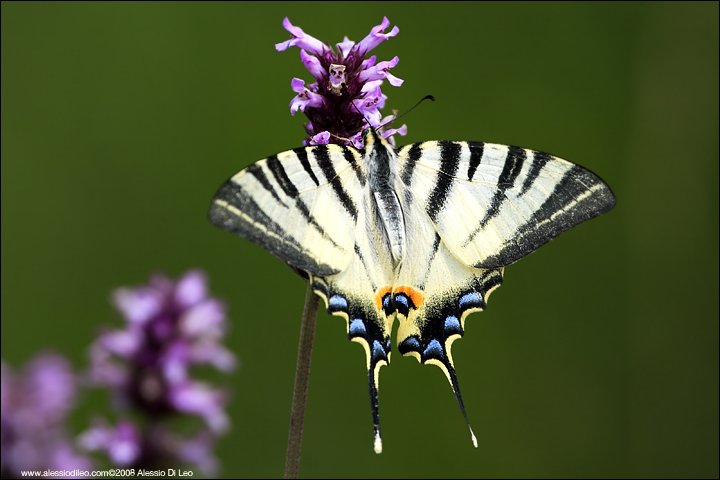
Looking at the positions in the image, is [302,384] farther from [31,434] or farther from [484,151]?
[484,151]

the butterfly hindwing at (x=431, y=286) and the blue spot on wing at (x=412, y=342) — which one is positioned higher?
the butterfly hindwing at (x=431, y=286)

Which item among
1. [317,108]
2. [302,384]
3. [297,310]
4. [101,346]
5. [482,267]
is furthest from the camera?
[297,310]

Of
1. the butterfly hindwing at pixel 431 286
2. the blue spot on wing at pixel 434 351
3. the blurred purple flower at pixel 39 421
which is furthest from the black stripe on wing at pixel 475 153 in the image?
the blurred purple flower at pixel 39 421

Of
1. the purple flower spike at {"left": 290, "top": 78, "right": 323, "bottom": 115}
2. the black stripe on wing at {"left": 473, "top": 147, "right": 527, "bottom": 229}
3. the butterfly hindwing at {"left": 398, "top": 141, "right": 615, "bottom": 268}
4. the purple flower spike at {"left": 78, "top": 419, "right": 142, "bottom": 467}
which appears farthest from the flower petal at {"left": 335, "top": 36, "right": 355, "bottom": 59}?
the purple flower spike at {"left": 78, "top": 419, "right": 142, "bottom": 467}

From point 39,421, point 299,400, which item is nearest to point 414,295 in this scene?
point 299,400

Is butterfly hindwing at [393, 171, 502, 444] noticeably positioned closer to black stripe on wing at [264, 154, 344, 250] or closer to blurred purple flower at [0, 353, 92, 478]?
black stripe on wing at [264, 154, 344, 250]

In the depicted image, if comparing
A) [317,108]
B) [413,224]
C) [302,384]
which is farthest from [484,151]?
[302,384]

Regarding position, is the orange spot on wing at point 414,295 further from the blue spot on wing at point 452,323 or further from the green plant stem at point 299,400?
the green plant stem at point 299,400

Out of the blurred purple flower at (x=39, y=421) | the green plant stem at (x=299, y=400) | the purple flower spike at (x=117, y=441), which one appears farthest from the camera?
the green plant stem at (x=299, y=400)

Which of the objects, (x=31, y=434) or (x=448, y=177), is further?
(x=448, y=177)
